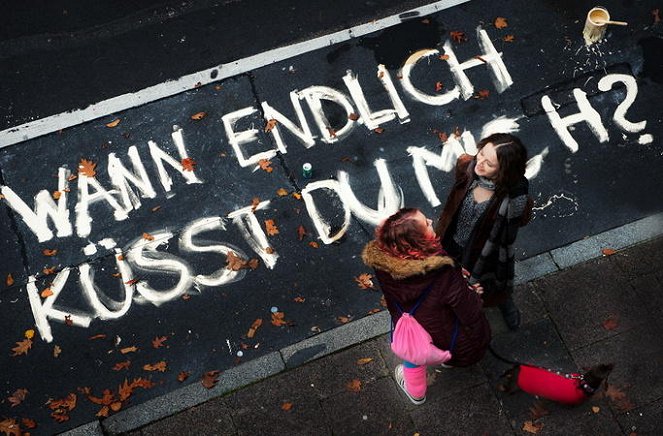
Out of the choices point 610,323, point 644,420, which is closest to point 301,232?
point 610,323

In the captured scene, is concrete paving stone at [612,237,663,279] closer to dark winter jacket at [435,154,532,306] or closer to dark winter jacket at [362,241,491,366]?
dark winter jacket at [435,154,532,306]

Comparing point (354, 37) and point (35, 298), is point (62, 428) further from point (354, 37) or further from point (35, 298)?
point (354, 37)

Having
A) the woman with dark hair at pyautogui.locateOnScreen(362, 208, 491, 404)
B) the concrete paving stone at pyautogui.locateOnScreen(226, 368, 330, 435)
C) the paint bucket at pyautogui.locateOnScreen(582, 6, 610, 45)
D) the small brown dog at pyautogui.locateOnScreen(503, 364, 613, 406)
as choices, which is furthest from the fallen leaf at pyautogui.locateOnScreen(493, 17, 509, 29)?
the concrete paving stone at pyautogui.locateOnScreen(226, 368, 330, 435)

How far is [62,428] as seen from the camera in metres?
5.95

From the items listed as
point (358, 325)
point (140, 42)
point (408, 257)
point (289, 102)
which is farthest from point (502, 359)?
point (140, 42)

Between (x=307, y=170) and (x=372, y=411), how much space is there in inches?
100

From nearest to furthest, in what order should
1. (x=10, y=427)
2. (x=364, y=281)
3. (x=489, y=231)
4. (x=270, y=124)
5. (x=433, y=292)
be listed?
(x=433, y=292)
(x=489, y=231)
(x=10, y=427)
(x=364, y=281)
(x=270, y=124)

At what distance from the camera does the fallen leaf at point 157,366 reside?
6.17 metres

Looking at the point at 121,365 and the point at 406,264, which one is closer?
the point at 406,264

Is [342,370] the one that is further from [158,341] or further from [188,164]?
[188,164]

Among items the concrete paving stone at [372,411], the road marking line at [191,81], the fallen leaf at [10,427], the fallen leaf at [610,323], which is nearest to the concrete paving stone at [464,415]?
the concrete paving stone at [372,411]

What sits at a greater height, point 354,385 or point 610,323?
point 354,385

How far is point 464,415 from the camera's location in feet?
18.7

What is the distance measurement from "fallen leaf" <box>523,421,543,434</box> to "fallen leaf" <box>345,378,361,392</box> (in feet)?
4.89
